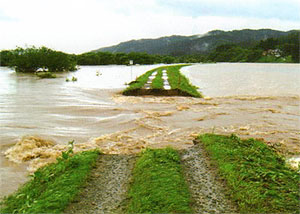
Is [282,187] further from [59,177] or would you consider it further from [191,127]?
[191,127]

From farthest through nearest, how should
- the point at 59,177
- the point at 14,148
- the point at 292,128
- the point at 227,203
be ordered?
the point at 292,128
the point at 14,148
the point at 59,177
the point at 227,203

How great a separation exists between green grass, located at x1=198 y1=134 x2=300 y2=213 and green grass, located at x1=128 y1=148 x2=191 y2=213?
95cm

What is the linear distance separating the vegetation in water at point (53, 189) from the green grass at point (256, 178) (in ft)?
9.91

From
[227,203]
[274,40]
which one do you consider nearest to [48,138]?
[227,203]

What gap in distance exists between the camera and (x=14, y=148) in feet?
31.8

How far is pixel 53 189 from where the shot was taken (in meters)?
5.91

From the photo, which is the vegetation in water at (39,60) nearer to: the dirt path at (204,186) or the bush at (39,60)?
the bush at (39,60)

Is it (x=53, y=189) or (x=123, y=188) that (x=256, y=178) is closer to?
(x=123, y=188)

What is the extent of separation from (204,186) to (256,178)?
1.06m

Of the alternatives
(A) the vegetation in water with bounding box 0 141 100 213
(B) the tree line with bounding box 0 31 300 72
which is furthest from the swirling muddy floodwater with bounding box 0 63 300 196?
(B) the tree line with bounding box 0 31 300 72

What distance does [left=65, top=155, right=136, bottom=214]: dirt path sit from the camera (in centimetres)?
525

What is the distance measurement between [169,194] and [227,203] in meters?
1.02

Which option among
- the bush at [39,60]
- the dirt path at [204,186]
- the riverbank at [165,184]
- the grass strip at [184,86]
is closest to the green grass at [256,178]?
the riverbank at [165,184]

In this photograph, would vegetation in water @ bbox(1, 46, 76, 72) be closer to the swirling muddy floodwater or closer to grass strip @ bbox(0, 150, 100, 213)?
the swirling muddy floodwater
